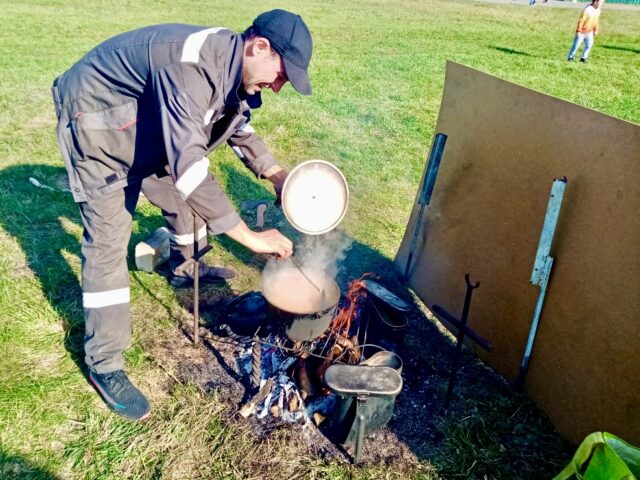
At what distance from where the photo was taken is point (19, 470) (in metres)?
2.69

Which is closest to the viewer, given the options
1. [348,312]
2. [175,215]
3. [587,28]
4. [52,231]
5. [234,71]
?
[234,71]

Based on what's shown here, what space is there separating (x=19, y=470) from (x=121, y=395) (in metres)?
0.66

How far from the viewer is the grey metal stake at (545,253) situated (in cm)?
278

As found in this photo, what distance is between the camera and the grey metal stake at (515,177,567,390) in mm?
2777

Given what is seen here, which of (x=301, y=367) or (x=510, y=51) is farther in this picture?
(x=510, y=51)

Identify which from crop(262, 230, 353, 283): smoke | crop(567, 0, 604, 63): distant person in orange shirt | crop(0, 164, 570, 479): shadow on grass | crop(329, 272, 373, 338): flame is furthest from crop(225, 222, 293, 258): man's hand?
crop(567, 0, 604, 63): distant person in orange shirt

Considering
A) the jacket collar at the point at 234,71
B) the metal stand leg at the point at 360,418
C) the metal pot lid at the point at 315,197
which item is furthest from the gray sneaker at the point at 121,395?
the jacket collar at the point at 234,71

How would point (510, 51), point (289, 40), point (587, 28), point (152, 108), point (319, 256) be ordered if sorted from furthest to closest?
point (510, 51), point (587, 28), point (319, 256), point (152, 108), point (289, 40)

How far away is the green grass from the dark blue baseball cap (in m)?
2.23

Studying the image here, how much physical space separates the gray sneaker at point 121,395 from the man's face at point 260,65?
7.04 feet

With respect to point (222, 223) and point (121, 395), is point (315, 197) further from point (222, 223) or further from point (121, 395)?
point (121, 395)

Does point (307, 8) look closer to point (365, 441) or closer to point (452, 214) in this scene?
point (452, 214)

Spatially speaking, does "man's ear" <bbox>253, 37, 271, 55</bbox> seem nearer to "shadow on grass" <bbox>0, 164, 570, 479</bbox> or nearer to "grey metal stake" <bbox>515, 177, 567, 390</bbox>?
"grey metal stake" <bbox>515, 177, 567, 390</bbox>

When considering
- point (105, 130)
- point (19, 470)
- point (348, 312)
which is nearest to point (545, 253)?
point (348, 312)
